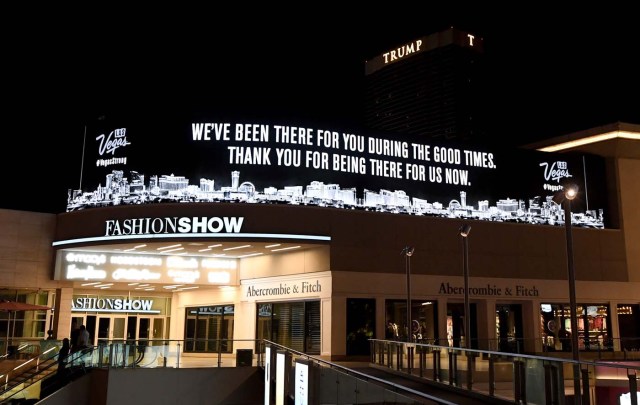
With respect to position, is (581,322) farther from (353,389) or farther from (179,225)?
(353,389)

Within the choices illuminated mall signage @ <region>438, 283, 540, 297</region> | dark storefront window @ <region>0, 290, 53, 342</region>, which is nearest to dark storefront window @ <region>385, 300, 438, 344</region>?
illuminated mall signage @ <region>438, 283, 540, 297</region>

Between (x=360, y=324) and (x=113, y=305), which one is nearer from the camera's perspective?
(x=360, y=324)

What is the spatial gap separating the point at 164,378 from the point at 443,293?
12.5 m

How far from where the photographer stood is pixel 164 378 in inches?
892

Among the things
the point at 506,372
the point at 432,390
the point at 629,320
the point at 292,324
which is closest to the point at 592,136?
the point at 629,320

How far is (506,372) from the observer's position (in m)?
13.6

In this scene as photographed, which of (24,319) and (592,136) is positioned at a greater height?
(592,136)

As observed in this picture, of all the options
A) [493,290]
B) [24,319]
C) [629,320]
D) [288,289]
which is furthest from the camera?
[629,320]

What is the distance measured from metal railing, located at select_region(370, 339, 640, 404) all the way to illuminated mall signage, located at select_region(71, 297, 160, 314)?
2012cm

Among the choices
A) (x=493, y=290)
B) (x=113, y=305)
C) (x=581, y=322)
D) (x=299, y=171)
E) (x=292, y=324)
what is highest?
(x=299, y=171)

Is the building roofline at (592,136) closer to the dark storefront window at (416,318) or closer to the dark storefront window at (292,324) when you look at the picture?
the dark storefront window at (416,318)

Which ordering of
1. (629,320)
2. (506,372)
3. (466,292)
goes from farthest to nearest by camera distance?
(629,320)
(466,292)
(506,372)

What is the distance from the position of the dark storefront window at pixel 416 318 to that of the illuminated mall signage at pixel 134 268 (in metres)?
8.25

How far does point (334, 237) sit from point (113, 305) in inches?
590
